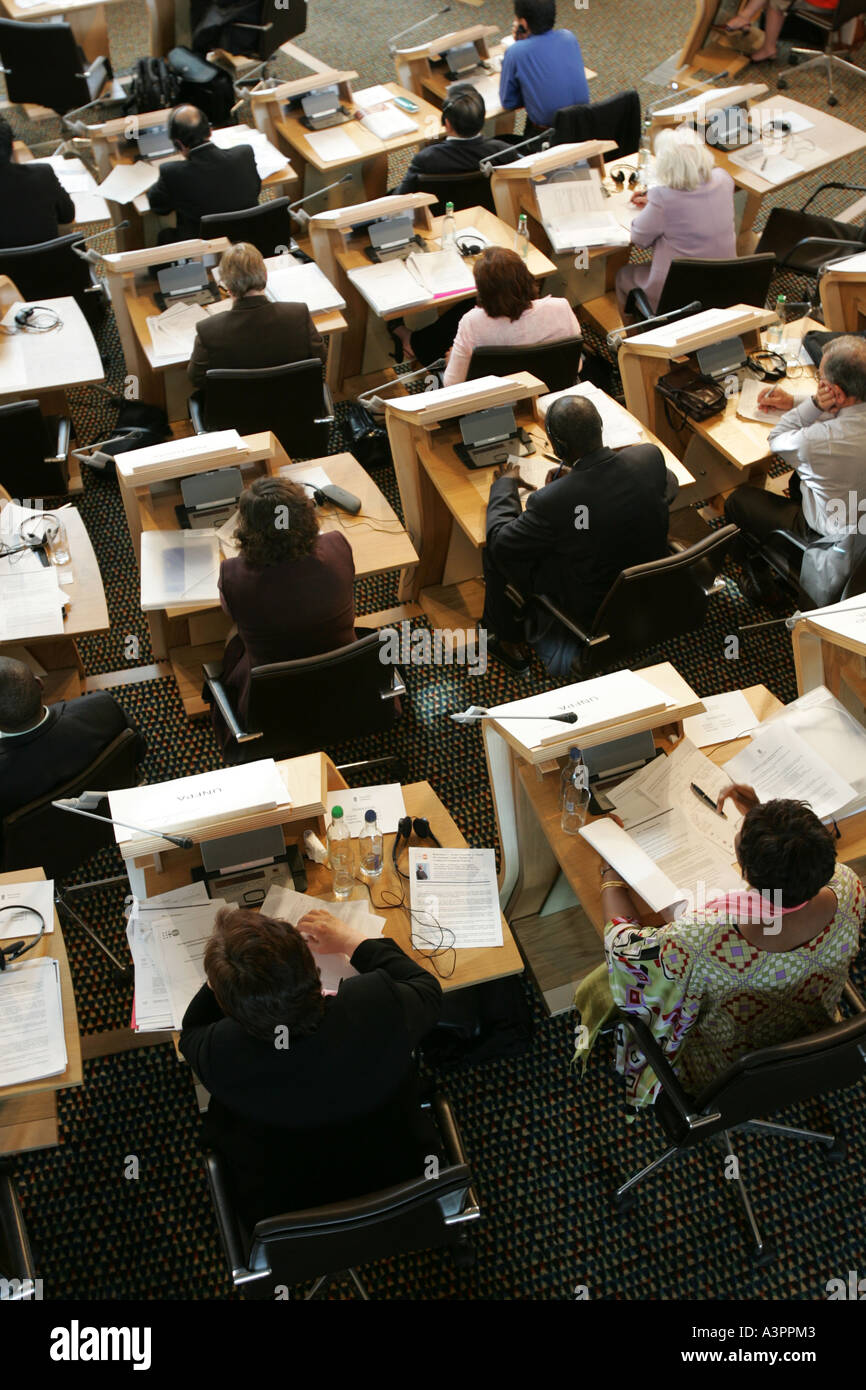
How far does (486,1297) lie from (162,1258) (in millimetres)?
922

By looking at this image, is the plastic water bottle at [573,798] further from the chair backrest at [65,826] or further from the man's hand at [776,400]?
the man's hand at [776,400]

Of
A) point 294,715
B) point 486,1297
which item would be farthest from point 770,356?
point 486,1297

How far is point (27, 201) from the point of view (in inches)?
229

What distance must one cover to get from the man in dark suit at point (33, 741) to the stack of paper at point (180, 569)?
2.40ft

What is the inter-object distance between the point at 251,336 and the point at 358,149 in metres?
2.19

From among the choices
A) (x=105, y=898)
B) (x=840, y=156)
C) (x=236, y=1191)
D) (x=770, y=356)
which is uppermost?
(x=840, y=156)

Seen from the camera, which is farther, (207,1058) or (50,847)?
(50,847)

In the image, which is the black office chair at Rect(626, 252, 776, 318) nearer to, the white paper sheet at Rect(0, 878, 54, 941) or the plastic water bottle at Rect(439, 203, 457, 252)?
the plastic water bottle at Rect(439, 203, 457, 252)

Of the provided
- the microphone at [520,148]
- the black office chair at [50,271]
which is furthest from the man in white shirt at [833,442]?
the black office chair at [50,271]

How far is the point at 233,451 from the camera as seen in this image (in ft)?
13.8

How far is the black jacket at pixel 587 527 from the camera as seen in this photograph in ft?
12.9

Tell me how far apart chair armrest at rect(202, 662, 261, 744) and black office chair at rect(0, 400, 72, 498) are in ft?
4.12

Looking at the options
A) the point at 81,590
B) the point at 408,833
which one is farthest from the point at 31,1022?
the point at 81,590

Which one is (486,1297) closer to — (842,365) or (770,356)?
(842,365)
